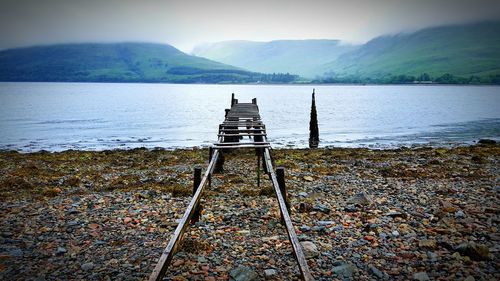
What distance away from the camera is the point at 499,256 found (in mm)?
7023

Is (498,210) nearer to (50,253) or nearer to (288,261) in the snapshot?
(288,261)

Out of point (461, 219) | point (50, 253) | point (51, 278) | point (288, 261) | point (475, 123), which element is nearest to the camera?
point (51, 278)

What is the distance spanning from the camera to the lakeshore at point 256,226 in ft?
22.1

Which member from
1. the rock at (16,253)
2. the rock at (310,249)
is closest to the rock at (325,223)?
the rock at (310,249)

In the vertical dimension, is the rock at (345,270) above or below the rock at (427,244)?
below

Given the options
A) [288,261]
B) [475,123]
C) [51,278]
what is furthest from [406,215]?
A: [475,123]

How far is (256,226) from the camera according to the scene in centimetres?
880

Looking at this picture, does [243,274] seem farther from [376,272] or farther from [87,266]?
[87,266]

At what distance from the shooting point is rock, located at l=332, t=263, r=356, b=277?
21.6 ft

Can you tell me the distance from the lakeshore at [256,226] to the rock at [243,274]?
0.05 metres

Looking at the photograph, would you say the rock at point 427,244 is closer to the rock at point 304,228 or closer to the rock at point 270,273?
the rock at point 304,228

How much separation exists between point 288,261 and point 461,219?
17.0 feet

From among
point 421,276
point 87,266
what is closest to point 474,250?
point 421,276

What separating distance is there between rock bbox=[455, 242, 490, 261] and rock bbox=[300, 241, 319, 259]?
2.93 metres
